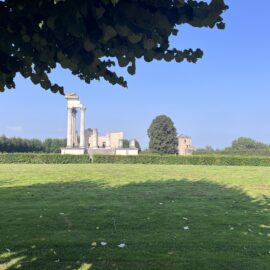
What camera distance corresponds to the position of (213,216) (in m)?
10.6

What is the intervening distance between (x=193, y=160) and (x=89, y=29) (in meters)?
47.2

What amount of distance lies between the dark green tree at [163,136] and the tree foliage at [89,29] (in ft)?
294

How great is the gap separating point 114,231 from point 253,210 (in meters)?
4.89

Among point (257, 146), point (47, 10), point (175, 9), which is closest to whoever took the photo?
point (47, 10)

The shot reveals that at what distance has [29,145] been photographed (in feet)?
343

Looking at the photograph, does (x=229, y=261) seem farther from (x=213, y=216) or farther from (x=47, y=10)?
(x=47, y=10)

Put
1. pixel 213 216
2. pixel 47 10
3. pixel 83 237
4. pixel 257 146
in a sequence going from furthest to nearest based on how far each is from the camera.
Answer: pixel 257 146 < pixel 213 216 < pixel 83 237 < pixel 47 10

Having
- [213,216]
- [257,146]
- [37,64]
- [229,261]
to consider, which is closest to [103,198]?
[213,216]

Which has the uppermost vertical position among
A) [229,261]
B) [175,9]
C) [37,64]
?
[175,9]

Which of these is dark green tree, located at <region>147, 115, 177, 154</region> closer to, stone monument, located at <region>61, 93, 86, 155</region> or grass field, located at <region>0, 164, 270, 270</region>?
stone monument, located at <region>61, 93, 86, 155</region>

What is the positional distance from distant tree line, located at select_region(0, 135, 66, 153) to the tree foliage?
93013mm

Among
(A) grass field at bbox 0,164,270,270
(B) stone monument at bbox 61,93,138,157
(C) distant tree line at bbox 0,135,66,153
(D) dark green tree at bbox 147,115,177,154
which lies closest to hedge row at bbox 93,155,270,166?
(B) stone monument at bbox 61,93,138,157

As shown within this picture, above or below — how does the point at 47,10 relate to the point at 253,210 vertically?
above

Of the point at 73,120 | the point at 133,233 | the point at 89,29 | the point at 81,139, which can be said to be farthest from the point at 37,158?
the point at 89,29
